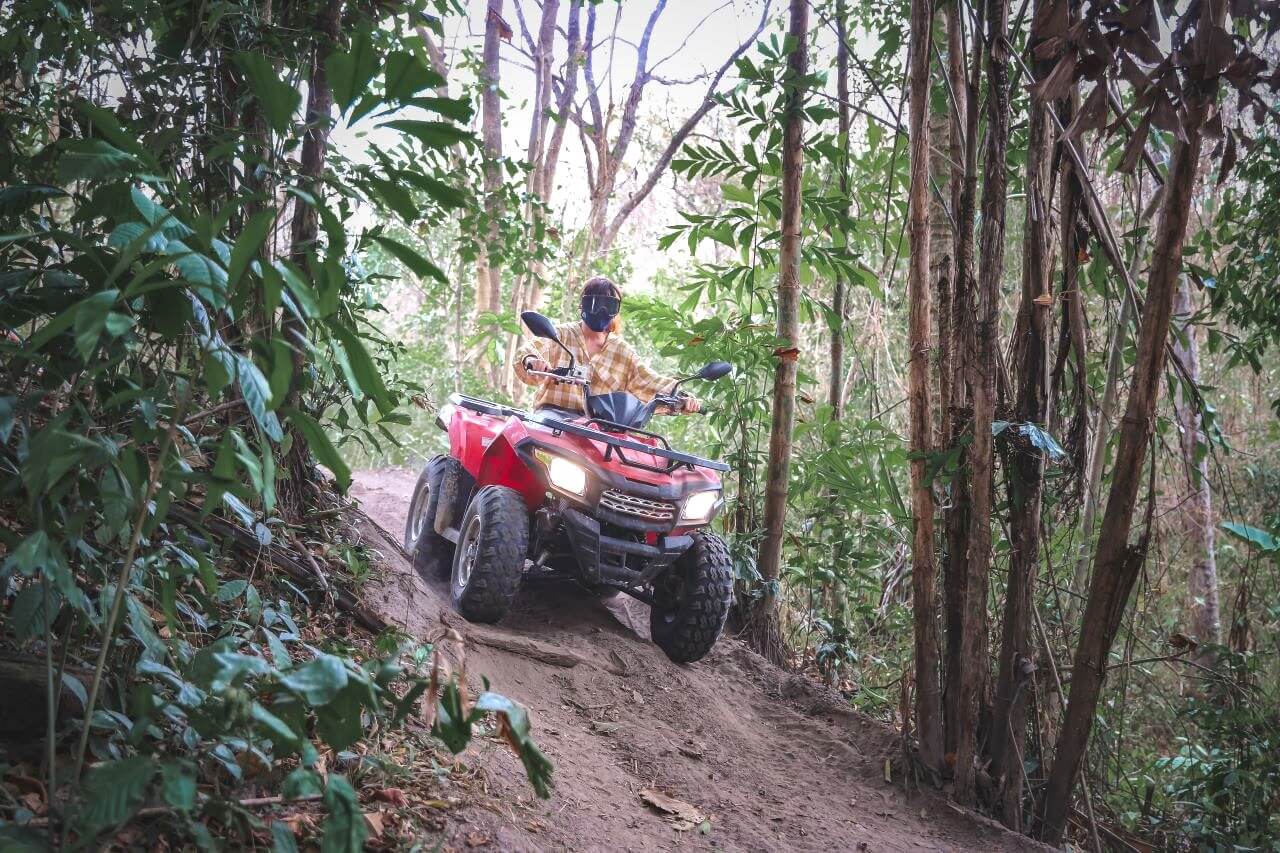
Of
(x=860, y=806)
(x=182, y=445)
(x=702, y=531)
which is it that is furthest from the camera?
(x=702, y=531)

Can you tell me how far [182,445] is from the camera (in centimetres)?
314

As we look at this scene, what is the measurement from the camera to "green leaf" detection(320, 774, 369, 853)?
1.59m

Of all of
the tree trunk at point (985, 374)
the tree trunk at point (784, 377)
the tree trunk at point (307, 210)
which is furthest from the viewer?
the tree trunk at point (784, 377)

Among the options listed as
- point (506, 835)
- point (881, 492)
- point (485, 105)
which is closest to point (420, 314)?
point (485, 105)

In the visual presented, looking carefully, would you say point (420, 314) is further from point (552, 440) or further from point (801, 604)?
point (552, 440)

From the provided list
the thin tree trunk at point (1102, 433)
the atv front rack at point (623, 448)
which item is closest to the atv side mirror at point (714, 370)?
the atv front rack at point (623, 448)

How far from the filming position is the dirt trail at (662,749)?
3061 millimetres

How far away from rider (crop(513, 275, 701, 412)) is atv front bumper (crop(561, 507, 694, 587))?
102cm

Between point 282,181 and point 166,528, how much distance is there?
1.12 meters

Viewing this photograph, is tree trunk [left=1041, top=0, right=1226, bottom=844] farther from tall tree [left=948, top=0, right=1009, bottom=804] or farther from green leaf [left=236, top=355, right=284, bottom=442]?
green leaf [left=236, top=355, right=284, bottom=442]

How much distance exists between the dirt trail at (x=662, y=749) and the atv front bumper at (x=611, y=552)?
46 cm

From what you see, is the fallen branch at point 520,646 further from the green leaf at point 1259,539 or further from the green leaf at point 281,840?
the green leaf at point 1259,539

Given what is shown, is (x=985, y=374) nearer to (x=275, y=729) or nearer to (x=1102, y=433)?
(x=1102, y=433)

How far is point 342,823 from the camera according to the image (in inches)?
63.1
